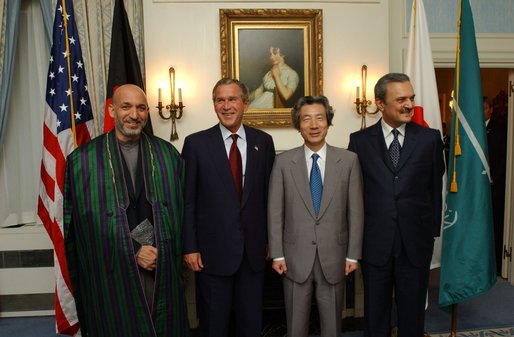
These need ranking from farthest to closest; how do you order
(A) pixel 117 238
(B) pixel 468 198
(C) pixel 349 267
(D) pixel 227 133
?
(B) pixel 468 198 < (D) pixel 227 133 < (C) pixel 349 267 < (A) pixel 117 238

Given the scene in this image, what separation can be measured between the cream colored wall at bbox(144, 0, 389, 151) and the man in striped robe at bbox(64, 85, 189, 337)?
4.13ft

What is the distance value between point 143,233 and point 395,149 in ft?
4.86

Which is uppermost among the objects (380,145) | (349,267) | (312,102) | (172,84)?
(172,84)

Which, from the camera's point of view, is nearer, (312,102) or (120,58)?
(312,102)

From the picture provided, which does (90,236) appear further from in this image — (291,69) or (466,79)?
(466,79)

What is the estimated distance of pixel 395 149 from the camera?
2.29m

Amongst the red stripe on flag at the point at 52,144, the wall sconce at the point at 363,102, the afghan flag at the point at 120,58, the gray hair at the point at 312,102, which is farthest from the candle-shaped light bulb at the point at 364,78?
the red stripe on flag at the point at 52,144

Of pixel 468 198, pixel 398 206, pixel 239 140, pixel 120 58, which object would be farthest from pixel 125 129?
pixel 468 198

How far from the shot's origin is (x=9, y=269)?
138 inches

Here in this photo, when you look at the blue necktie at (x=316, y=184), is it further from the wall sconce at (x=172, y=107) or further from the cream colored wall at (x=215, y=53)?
the wall sconce at (x=172, y=107)

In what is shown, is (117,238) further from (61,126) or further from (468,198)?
(468,198)

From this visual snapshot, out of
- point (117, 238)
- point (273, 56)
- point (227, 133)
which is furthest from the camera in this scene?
point (273, 56)

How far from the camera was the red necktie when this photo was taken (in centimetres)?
223

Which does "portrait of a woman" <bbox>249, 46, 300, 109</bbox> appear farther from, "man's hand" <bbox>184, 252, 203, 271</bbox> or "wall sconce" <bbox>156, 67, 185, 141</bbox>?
"man's hand" <bbox>184, 252, 203, 271</bbox>
